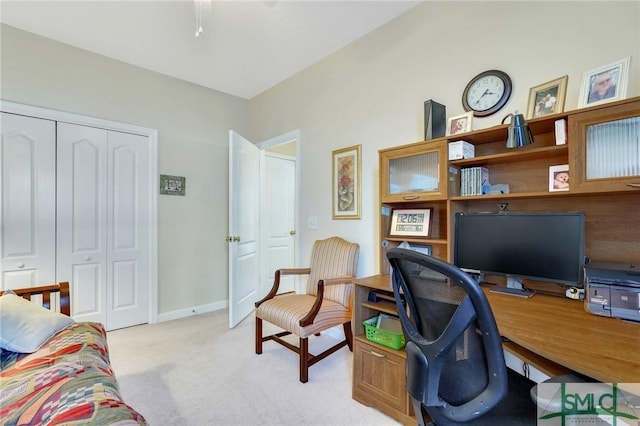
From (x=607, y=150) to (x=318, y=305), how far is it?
1.82 m

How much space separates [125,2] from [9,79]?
A: 1336 millimetres

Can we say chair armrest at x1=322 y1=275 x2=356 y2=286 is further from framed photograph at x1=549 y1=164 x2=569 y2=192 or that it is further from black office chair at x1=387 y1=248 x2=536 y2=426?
framed photograph at x1=549 y1=164 x2=569 y2=192

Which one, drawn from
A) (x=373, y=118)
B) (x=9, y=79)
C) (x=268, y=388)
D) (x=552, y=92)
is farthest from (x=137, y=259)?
(x=552, y=92)

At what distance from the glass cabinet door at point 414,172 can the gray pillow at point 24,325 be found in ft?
6.78

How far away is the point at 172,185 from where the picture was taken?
341cm

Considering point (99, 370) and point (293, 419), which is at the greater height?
point (99, 370)

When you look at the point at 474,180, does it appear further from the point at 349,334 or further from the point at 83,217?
the point at 83,217

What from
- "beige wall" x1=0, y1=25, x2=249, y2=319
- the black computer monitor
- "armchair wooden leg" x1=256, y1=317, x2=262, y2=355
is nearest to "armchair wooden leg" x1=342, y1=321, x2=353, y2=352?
"armchair wooden leg" x1=256, y1=317, x2=262, y2=355

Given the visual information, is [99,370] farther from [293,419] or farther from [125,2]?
[125,2]

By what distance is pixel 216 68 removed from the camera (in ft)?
10.5

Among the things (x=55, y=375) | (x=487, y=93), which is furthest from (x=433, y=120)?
(x=55, y=375)

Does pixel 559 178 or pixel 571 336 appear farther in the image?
pixel 559 178

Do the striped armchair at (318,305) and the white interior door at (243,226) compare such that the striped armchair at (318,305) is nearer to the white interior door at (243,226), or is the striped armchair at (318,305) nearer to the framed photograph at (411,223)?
the framed photograph at (411,223)

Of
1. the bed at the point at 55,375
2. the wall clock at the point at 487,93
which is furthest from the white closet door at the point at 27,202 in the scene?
the wall clock at the point at 487,93
